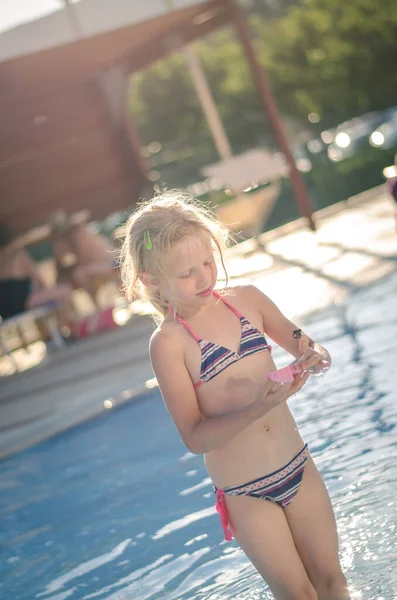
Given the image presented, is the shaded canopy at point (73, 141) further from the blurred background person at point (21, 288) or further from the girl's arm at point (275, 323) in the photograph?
the girl's arm at point (275, 323)

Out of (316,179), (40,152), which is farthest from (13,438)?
(316,179)

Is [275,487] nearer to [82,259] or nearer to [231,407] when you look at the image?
[231,407]

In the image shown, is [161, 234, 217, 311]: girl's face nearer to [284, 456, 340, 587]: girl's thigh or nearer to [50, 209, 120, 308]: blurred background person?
[284, 456, 340, 587]: girl's thigh

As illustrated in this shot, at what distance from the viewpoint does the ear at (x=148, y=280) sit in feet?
8.67

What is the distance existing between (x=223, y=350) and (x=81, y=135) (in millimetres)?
11343

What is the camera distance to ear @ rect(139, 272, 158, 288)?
2643 millimetres

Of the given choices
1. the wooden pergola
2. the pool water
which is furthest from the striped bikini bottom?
the wooden pergola

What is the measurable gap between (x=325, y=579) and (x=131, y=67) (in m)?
11.5

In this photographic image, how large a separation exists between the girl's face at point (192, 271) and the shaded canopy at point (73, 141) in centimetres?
1026

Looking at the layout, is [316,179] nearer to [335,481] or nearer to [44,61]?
[44,61]

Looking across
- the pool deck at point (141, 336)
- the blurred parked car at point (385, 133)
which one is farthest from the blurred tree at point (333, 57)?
the pool deck at point (141, 336)

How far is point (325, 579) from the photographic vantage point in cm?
260

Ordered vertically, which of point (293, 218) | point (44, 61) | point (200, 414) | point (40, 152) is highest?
point (44, 61)

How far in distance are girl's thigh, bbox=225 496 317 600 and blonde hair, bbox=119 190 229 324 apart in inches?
25.5
